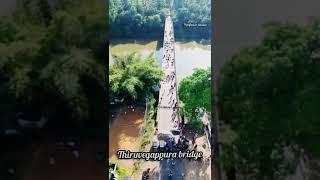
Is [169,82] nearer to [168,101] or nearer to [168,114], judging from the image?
[168,101]

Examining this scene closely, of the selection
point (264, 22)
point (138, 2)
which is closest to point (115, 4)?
point (138, 2)

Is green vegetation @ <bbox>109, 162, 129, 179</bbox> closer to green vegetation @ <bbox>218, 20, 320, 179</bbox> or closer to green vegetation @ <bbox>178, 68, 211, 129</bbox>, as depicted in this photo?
green vegetation @ <bbox>178, 68, 211, 129</bbox>

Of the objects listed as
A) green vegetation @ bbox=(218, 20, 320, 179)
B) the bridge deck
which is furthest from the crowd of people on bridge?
green vegetation @ bbox=(218, 20, 320, 179)

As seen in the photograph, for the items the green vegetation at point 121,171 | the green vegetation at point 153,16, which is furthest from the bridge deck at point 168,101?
the green vegetation at point 121,171

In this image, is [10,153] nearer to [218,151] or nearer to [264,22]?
[218,151]

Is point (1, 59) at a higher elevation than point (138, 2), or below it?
below

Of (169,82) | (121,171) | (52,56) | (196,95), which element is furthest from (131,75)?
(121,171)
